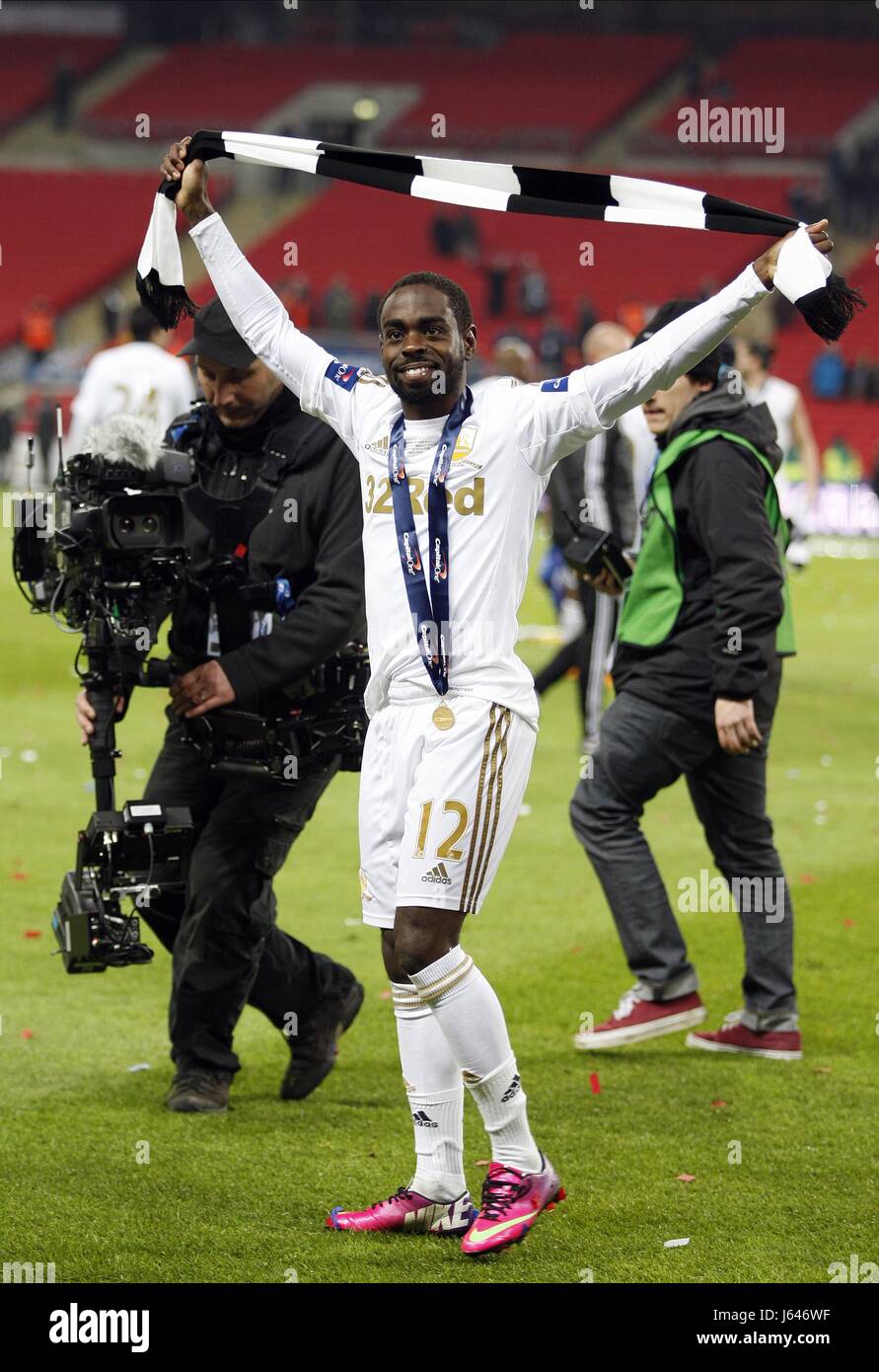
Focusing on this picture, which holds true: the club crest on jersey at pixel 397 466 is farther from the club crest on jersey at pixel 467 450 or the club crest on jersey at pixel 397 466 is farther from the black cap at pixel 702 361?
the black cap at pixel 702 361

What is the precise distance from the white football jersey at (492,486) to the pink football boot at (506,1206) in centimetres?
108

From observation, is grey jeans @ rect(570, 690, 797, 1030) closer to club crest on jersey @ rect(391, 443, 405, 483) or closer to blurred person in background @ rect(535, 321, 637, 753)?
club crest on jersey @ rect(391, 443, 405, 483)

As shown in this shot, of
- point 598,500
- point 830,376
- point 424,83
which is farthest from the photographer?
point 424,83

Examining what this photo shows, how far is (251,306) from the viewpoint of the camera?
4.77m

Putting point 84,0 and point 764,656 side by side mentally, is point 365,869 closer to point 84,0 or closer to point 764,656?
point 764,656

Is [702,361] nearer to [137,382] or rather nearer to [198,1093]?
[198,1093]

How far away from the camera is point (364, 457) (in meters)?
4.52

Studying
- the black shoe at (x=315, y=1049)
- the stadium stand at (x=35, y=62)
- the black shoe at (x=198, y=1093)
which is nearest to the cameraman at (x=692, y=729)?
the black shoe at (x=315, y=1049)

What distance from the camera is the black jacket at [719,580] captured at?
575cm

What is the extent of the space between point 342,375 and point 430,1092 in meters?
1.74

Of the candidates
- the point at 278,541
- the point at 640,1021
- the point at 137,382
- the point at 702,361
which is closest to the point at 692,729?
the point at 640,1021

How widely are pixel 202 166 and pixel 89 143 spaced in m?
45.7

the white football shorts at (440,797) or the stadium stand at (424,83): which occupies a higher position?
the stadium stand at (424,83)
